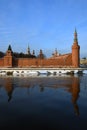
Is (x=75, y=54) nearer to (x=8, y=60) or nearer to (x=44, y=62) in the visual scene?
(x=44, y=62)

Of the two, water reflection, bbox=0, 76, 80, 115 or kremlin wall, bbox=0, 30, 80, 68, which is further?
kremlin wall, bbox=0, 30, 80, 68

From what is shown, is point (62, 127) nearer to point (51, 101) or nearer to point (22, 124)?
point (22, 124)

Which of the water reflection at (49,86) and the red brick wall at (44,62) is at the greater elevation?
the red brick wall at (44,62)

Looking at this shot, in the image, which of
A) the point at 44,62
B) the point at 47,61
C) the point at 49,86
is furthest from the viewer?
the point at 44,62

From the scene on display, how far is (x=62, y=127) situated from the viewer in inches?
333

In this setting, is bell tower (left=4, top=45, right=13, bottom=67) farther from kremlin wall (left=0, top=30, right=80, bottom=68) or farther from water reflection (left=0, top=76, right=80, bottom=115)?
water reflection (left=0, top=76, right=80, bottom=115)

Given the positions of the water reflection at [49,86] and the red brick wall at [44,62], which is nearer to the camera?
the water reflection at [49,86]

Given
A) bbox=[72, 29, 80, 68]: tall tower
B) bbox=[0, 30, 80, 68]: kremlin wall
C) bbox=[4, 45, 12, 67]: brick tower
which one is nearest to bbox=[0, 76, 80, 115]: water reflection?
bbox=[4, 45, 12, 67]: brick tower

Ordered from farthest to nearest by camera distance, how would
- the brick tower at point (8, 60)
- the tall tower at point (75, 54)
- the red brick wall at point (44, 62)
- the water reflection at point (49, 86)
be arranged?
the red brick wall at point (44, 62), the tall tower at point (75, 54), the brick tower at point (8, 60), the water reflection at point (49, 86)

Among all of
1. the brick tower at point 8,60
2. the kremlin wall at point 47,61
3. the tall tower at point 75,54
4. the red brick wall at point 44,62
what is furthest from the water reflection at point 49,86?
the red brick wall at point 44,62

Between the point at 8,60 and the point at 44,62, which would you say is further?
the point at 44,62

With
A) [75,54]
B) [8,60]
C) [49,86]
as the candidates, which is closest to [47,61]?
[75,54]

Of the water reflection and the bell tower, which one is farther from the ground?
the bell tower

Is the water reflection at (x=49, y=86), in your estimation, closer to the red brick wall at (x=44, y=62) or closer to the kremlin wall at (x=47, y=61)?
the kremlin wall at (x=47, y=61)
